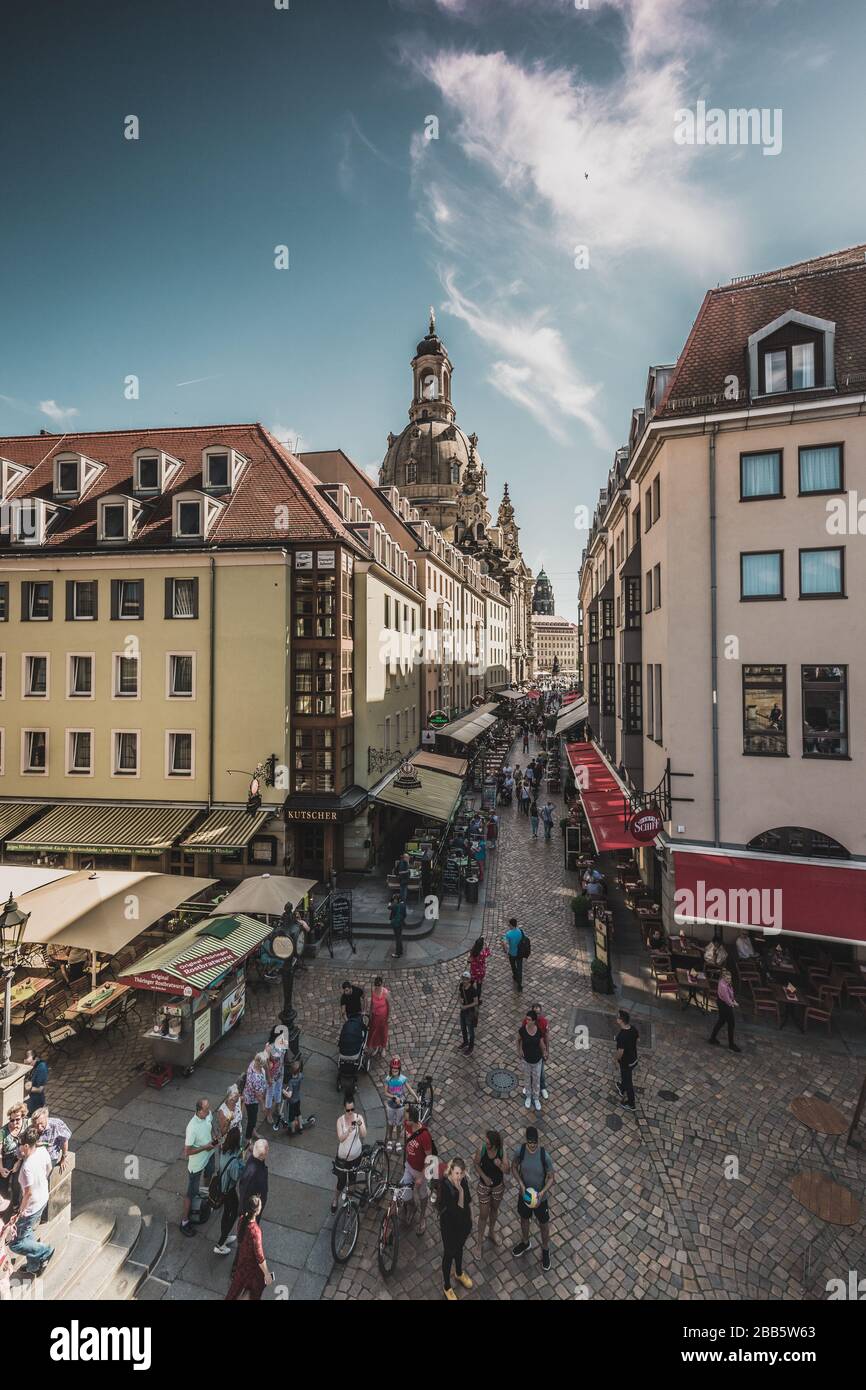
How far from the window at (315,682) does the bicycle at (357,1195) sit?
13578mm

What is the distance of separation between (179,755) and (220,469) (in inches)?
430

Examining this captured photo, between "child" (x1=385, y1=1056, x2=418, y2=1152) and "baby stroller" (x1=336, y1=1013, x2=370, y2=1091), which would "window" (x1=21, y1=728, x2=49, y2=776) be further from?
"child" (x1=385, y1=1056, x2=418, y2=1152)

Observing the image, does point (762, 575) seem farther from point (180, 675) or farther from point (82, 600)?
point (82, 600)

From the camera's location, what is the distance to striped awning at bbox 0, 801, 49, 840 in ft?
64.1

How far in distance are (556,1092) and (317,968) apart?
284 inches

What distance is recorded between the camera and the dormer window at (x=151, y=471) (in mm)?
21906

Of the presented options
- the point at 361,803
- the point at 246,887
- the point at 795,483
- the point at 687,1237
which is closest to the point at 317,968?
the point at 246,887

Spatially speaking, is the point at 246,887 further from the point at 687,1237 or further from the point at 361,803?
the point at 687,1237

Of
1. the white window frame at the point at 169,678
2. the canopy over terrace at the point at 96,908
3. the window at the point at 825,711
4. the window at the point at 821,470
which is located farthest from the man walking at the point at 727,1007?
the white window frame at the point at 169,678

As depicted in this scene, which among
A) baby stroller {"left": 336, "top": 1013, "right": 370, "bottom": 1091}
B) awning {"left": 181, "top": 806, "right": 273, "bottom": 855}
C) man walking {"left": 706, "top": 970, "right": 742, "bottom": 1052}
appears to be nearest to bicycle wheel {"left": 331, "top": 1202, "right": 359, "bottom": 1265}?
baby stroller {"left": 336, "top": 1013, "right": 370, "bottom": 1091}

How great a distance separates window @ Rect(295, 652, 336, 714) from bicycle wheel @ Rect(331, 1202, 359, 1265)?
14302 mm

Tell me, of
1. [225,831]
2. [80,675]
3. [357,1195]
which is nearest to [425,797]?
[225,831]

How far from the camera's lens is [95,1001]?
12.0 m

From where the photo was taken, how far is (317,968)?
15.1m
